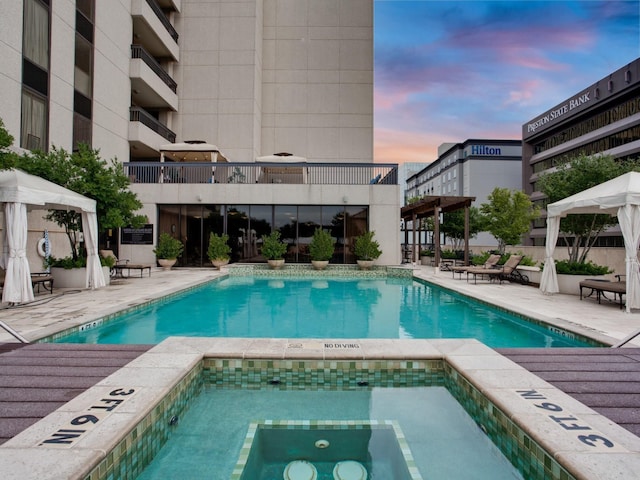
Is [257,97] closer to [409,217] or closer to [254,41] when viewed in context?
[254,41]

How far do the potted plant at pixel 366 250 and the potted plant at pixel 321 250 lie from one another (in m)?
1.21

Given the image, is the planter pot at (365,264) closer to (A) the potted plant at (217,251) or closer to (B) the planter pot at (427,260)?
(B) the planter pot at (427,260)

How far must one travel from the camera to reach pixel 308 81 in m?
21.6

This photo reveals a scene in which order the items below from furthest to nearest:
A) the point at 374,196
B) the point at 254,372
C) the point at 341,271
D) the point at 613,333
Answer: the point at 374,196 → the point at 341,271 → the point at 613,333 → the point at 254,372

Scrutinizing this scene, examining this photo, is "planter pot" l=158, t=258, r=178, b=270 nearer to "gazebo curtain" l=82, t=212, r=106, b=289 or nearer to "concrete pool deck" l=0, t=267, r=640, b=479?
"gazebo curtain" l=82, t=212, r=106, b=289

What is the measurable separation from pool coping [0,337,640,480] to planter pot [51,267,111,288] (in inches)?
264

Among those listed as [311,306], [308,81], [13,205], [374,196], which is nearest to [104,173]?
[13,205]

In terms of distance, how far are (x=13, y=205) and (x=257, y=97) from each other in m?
15.8

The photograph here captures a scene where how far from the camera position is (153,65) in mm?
18188

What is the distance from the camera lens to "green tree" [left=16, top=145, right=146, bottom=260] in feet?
29.6

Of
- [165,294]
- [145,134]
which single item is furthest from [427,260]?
[145,134]

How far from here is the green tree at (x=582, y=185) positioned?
32.8 feet

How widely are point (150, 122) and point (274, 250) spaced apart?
9.55 metres

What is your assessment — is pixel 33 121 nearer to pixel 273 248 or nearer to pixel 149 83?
pixel 149 83
